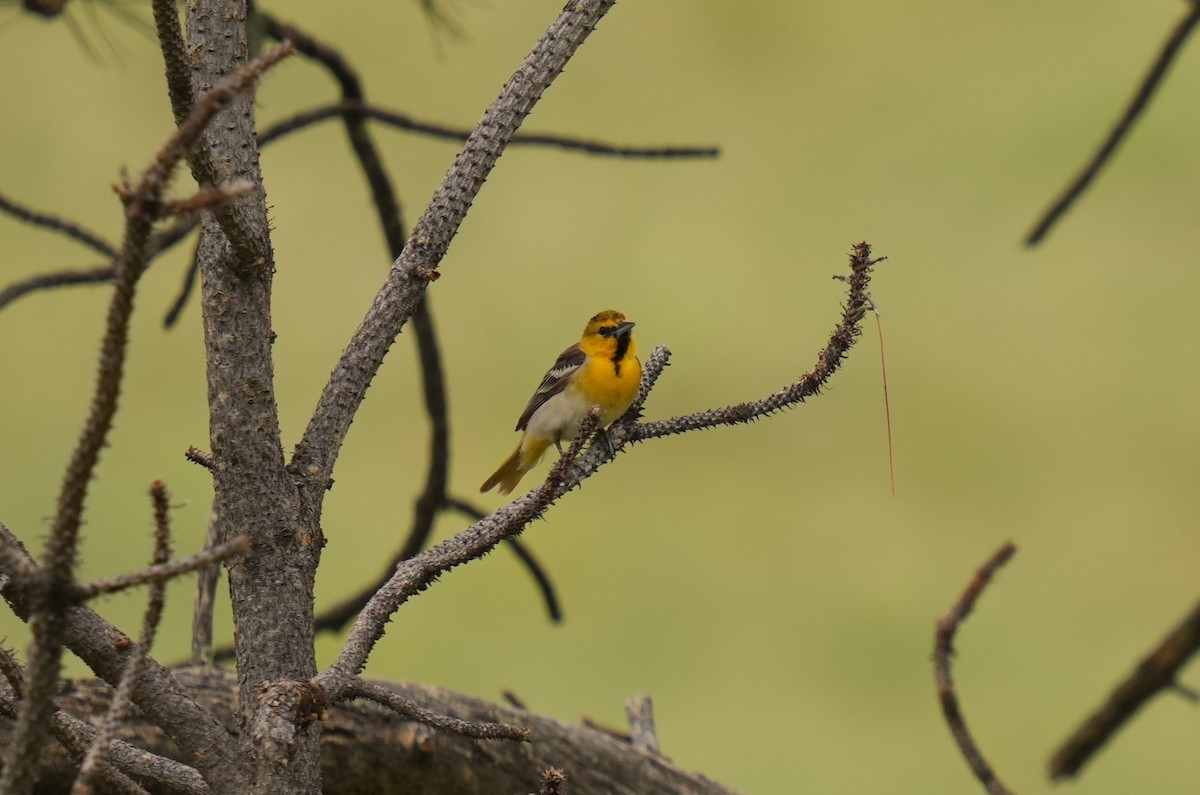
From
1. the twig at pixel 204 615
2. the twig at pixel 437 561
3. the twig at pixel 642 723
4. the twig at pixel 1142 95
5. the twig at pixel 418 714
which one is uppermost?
the twig at pixel 1142 95

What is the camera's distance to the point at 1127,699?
89cm

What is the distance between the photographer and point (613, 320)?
216 centimetres

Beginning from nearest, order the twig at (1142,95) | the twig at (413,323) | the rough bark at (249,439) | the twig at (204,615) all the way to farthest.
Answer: the rough bark at (249,439) → the twig at (1142,95) → the twig at (204,615) → the twig at (413,323)

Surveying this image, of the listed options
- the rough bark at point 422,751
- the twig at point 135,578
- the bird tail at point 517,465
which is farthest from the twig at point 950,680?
the bird tail at point 517,465

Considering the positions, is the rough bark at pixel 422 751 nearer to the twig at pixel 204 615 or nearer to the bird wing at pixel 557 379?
the twig at pixel 204 615

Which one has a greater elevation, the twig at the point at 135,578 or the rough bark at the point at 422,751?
the rough bark at the point at 422,751

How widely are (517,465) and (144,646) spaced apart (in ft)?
5.68

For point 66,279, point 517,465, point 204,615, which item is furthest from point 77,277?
point 517,465

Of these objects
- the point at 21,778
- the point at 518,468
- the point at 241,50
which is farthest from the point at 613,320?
the point at 21,778

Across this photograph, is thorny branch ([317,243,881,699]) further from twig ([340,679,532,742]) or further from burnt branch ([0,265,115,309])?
burnt branch ([0,265,115,309])

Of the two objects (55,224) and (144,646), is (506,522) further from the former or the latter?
(55,224)

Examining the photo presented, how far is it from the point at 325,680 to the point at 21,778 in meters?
0.17

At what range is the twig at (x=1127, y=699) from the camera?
2.88 ft

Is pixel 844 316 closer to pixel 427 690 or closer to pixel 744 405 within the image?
pixel 744 405
